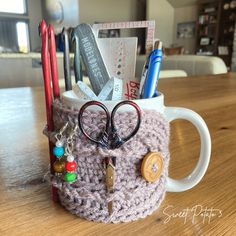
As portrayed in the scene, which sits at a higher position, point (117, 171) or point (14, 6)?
point (14, 6)

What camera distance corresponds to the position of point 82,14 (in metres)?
5.82

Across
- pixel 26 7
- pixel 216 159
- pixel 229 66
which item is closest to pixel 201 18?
pixel 229 66

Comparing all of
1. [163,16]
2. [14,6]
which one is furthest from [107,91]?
[163,16]

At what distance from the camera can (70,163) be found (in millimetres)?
216

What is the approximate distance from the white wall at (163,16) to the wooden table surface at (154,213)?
5974 mm

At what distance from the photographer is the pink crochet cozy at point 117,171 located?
0.21m

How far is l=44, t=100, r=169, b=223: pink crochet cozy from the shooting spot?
0.21m

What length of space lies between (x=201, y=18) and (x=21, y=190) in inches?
251

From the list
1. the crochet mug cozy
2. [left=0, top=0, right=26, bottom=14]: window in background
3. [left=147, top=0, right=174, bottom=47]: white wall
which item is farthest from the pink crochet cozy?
[left=147, top=0, right=174, bottom=47]: white wall

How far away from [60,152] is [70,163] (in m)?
0.01

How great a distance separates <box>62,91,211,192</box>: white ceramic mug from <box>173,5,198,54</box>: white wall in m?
6.44

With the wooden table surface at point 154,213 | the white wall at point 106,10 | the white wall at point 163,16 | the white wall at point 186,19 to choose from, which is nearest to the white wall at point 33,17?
the white wall at point 106,10

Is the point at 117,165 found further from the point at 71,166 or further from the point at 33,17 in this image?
the point at 33,17

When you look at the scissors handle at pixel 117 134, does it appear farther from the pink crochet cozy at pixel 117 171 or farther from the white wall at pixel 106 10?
the white wall at pixel 106 10
